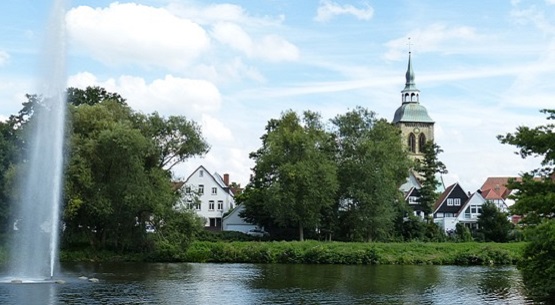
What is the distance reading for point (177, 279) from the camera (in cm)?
4103

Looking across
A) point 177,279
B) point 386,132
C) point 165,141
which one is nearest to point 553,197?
point 177,279

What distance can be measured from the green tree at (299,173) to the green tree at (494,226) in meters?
19.0

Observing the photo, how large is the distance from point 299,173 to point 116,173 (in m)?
18.7

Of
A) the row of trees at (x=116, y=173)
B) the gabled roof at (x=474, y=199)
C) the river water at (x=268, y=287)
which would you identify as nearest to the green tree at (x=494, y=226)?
the gabled roof at (x=474, y=199)

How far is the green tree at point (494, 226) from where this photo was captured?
249ft

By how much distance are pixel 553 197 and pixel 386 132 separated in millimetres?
47650

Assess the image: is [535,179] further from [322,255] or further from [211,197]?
[211,197]

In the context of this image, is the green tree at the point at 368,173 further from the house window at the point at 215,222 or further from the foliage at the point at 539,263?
the foliage at the point at 539,263

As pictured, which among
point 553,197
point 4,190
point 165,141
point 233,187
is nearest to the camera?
point 553,197

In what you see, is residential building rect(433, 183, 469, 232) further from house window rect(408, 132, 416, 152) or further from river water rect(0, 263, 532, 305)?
river water rect(0, 263, 532, 305)

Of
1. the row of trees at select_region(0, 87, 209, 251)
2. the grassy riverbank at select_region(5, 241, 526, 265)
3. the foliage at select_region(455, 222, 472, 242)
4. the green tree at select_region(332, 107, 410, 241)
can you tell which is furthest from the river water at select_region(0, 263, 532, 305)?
the foliage at select_region(455, 222, 472, 242)

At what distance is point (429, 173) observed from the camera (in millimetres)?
97312

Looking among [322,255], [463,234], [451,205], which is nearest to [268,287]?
[322,255]

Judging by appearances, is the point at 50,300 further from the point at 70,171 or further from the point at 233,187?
the point at 233,187
